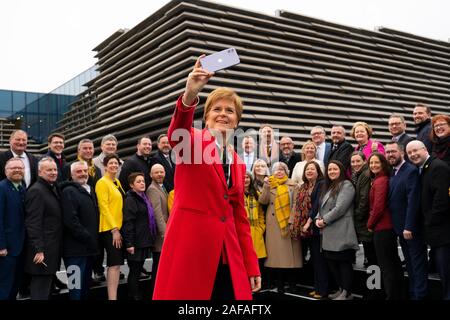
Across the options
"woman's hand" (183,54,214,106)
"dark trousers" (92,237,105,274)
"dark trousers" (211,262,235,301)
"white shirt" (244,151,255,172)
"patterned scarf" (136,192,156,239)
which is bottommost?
"dark trousers" (92,237,105,274)

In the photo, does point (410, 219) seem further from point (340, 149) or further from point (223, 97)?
point (223, 97)

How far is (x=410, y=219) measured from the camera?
13.9 ft

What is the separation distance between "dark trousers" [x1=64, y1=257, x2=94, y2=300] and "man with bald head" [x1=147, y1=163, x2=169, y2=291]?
0.83 m

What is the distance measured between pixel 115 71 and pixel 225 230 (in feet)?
156

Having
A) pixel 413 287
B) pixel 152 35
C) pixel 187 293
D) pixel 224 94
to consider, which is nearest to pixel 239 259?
pixel 187 293

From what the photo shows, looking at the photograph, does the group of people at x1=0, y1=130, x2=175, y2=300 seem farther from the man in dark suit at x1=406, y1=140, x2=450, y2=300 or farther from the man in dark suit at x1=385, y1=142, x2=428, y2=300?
the man in dark suit at x1=406, y1=140, x2=450, y2=300

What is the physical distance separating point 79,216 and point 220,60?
321 cm

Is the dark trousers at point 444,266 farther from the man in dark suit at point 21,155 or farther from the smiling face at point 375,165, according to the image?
the man in dark suit at point 21,155

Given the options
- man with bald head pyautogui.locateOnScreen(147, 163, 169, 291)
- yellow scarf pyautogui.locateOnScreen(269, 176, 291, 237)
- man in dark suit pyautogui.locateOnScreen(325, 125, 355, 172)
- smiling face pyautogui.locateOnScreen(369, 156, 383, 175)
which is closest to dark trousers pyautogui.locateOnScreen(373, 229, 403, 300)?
smiling face pyautogui.locateOnScreen(369, 156, 383, 175)

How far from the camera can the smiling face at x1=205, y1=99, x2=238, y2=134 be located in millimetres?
2148

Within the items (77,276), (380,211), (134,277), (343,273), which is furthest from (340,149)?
(77,276)

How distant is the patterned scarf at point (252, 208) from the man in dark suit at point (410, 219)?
5.23ft

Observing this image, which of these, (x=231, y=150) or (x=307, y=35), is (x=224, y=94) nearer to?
(x=231, y=150)
